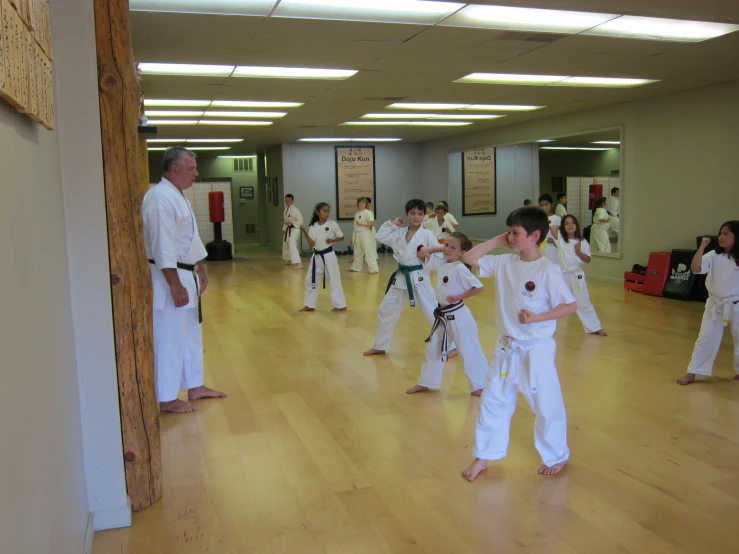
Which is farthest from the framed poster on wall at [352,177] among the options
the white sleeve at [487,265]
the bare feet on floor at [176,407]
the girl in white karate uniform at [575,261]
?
the white sleeve at [487,265]

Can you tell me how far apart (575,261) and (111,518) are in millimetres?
5275

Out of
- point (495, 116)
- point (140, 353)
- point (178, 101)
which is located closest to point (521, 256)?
point (140, 353)

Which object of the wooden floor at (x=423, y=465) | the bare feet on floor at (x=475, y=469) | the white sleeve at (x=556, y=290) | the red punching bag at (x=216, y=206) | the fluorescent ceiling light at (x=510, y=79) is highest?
the fluorescent ceiling light at (x=510, y=79)

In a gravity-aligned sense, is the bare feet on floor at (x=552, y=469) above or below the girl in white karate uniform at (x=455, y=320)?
below

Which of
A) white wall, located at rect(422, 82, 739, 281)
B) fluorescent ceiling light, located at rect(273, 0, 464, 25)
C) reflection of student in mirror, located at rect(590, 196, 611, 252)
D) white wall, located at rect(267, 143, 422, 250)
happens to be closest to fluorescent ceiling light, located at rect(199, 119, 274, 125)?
→ white wall, located at rect(267, 143, 422, 250)

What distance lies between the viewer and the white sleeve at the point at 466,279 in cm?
444

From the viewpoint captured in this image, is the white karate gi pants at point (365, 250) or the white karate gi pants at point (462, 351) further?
the white karate gi pants at point (365, 250)

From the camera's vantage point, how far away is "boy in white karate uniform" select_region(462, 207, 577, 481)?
3170mm

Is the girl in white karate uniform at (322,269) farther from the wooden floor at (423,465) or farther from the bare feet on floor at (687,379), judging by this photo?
the bare feet on floor at (687,379)

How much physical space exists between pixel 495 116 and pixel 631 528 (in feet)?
31.9

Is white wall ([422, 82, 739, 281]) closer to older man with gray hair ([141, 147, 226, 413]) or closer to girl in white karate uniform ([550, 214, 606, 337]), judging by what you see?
girl in white karate uniform ([550, 214, 606, 337])

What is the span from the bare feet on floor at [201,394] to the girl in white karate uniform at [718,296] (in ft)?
11.2

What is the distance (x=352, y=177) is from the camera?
53.6 feet

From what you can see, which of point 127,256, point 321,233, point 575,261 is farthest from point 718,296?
point 321,233
